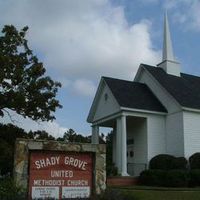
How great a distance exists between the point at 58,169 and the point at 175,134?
17.3 metres

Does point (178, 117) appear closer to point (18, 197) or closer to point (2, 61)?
point (2, 61)

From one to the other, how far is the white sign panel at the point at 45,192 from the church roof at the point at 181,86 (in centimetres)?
1724

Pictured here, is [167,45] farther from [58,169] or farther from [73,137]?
[58,169]

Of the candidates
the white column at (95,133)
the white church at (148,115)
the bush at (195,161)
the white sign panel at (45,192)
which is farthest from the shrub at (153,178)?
the white sign panel at (45,192)

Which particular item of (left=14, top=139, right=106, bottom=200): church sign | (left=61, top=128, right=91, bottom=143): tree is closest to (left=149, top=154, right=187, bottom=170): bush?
(left=14, top=139, right=106, bottom=200): church sign

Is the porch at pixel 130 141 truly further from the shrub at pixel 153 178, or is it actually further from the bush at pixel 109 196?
the bush at pixel 109 196

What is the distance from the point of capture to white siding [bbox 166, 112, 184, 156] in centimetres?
2759

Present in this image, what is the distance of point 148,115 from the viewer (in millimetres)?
28859

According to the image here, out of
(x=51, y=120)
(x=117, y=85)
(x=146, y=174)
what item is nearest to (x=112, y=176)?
(x=146, y=174)

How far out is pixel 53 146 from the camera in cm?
1195

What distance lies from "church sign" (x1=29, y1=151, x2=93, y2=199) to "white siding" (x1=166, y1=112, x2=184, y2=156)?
16.0 meters

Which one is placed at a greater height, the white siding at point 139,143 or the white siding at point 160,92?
the white siding at point 160,92

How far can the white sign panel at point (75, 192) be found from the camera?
39.3 feet

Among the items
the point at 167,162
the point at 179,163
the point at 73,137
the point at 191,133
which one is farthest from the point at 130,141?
the point at 73,137
